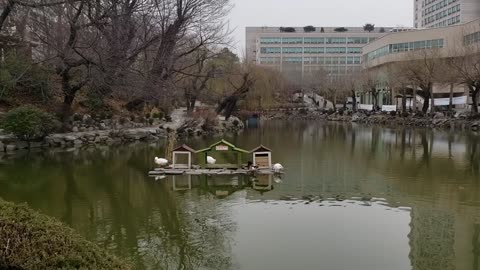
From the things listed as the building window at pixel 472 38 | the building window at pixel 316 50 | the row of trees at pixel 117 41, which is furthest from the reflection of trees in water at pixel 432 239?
the building window at pixel 316 50

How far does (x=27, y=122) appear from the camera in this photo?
22.7 m

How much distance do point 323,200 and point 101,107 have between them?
21325 millimetres

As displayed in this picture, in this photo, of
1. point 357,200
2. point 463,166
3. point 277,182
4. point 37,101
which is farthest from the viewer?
point 37,101

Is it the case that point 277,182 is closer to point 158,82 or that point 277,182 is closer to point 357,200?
point 357,200

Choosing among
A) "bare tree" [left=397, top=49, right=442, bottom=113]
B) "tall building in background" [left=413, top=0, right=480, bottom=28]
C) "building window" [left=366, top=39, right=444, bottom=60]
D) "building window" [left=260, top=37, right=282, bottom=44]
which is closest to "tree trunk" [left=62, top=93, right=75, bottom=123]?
"bare tree" [left=397, top=49, right=442, bottom=113]

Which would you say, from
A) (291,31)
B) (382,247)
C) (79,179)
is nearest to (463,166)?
(382,247)

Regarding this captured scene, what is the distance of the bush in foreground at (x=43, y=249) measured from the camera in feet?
14.4

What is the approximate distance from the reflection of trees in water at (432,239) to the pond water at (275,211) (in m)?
0.02

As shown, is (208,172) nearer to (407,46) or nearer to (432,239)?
(432,239)

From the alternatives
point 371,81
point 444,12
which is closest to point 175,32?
point 371,81

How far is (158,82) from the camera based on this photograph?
93.8ft

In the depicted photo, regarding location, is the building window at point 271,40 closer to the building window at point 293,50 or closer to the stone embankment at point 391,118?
the building window at point 293,50

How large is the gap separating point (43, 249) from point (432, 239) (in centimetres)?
720

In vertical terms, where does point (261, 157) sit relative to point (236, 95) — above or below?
below
